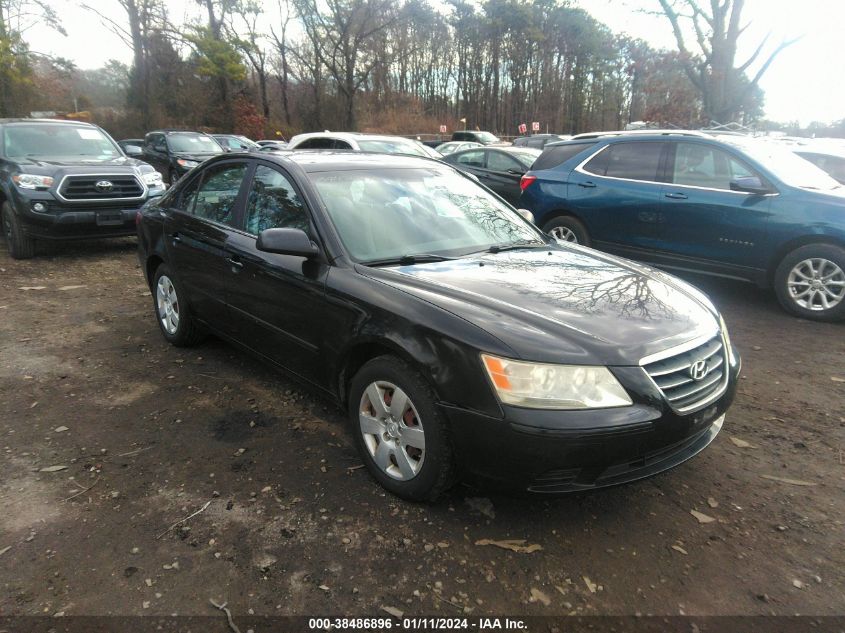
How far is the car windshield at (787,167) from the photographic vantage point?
598cm

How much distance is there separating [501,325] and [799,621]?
5.14 ft

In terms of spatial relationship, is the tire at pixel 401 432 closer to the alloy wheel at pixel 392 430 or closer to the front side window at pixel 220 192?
the alloy wheel at pixel 392 430

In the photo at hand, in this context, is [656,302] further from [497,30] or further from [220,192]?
[497,30]

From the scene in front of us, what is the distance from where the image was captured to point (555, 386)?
238 cm

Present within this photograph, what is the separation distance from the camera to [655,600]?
2.30 metres

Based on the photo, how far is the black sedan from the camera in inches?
94.2

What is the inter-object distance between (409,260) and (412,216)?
477mm

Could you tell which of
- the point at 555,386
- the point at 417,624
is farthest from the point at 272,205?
the point at 417,624

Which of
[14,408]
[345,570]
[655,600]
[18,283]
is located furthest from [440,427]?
[18,283]

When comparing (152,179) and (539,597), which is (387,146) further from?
(539,597)

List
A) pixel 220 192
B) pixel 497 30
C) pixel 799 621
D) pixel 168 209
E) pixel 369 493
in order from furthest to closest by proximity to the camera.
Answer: pixel 497 30 < pixel 168 209 < pixel 220 192 < pixel 369 493 < pixel 799 621

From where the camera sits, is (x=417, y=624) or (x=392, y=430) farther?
(x=392, y=430)

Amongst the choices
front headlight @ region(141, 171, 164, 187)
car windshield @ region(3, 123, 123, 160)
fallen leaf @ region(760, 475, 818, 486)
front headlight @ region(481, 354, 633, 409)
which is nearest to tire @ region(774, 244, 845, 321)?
fallen leaf @ region(760, 475, 818, 486)

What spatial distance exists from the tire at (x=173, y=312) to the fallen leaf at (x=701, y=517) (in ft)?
12.0
